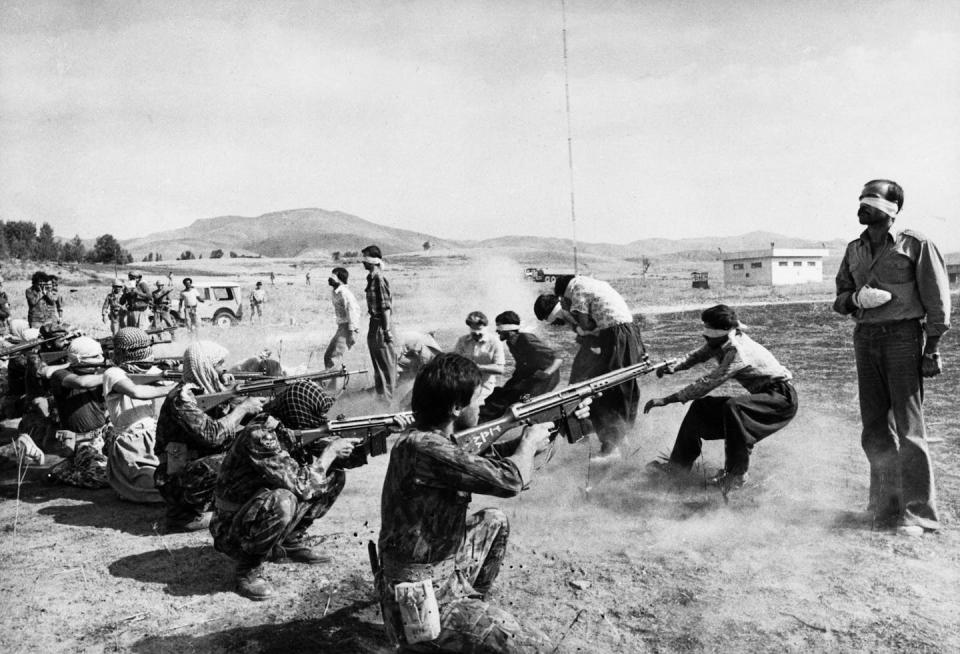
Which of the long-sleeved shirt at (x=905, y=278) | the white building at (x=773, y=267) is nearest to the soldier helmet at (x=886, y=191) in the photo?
the long-sleeved shirt at (x=905, y=278)

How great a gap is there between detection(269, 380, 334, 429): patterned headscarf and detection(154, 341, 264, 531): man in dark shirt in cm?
102

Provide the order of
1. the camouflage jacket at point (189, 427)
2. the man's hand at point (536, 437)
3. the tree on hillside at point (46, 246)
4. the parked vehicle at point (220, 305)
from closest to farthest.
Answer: the man's hand at point (536, 437), the camouflage jacket at point (189, 427), the parked vehicle at point (220, 305), the tree on hillside at point (46, 246)

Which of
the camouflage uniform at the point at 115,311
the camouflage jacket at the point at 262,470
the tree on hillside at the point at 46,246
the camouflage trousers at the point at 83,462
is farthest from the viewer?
the tree on hillside at the point at 46,246

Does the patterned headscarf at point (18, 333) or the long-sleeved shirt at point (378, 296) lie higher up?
the long-sleeved shirt at point (378, 296)

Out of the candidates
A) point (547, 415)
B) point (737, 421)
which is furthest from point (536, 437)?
point (737, 421)

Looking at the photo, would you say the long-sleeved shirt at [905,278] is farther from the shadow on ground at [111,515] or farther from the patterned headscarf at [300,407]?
the shadow on ground at [111,515]

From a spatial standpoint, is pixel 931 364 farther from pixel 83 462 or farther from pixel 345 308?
pixel 345 308

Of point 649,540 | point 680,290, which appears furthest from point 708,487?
point 680,290

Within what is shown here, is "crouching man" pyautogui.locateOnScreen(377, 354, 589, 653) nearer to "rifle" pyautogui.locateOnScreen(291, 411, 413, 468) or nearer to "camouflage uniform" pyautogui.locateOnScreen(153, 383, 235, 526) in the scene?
"rifle" pyautogui.locateOnScreen(291, 411, 413, 468)

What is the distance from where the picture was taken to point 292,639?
365 centimetres

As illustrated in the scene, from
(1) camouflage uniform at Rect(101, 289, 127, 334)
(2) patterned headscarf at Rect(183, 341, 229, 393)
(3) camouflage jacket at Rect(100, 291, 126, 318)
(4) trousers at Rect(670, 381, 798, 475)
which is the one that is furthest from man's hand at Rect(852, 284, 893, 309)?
(3) camouflage jacket at Rect(100, 291, 126, 318)

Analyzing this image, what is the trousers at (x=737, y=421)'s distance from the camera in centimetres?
531

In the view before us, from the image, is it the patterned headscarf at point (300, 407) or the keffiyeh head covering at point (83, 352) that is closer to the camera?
the patterned headscarf at point (300, 407)

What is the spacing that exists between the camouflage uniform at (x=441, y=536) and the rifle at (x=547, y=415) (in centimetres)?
36
